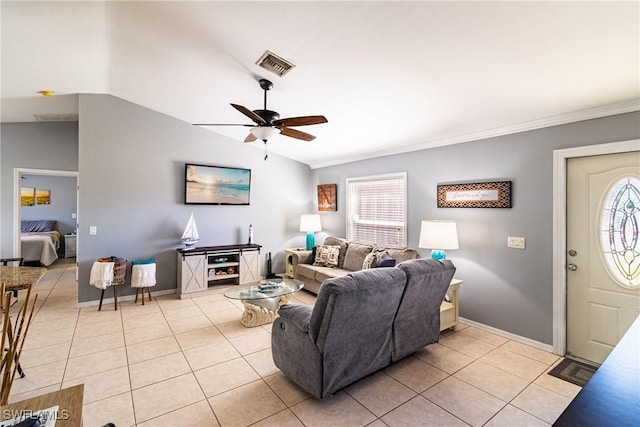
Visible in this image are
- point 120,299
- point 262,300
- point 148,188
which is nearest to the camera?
point 262,300

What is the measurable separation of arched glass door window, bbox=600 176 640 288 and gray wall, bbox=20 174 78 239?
10.9m

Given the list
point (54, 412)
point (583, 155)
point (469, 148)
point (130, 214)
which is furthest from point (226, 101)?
point (583, 155)

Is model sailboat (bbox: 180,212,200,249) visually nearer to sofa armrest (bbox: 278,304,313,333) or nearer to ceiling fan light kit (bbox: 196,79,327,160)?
ceiling fan light kit (bbox: 196,79,327,160)

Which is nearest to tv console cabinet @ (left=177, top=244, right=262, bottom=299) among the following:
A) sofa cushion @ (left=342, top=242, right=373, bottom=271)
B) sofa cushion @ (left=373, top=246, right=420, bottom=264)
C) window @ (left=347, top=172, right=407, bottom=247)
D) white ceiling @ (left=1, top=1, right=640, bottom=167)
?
sofa cushion @ (left=342, top=242, right=373, bottom=271)

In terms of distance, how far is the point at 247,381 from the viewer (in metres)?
2.40

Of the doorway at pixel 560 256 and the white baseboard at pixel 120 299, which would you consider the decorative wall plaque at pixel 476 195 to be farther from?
the white baseboard at pixel 120 299

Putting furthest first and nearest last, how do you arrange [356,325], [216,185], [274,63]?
[216,185]
[274,63]
[356,325]

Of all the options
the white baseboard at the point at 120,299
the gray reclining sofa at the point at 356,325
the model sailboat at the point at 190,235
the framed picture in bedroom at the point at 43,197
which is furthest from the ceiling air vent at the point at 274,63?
the framed picture in bedroom at the point at 43,197

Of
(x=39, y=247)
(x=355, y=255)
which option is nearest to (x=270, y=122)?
(x=355, y=255)

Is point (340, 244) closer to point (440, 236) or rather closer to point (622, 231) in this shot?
point (440, 236)

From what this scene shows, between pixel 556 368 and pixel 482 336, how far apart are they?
0.71 meters

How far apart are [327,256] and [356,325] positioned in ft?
9.15

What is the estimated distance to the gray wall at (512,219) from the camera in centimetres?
292

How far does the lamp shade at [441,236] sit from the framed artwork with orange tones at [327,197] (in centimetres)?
252
